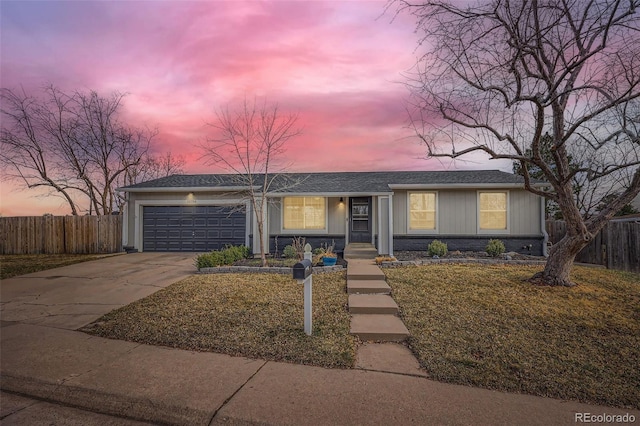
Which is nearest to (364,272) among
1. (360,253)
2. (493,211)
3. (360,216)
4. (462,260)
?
(360,253)

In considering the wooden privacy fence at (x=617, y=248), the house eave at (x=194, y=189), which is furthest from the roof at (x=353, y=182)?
the wooden privacy fence at (x=617, y=248)

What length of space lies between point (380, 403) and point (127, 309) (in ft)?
16.7

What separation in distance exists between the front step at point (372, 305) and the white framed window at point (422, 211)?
7.08m

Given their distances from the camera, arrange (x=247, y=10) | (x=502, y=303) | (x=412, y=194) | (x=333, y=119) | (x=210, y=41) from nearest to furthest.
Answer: (x=502, y=303) < (x=247, y=10) < (x=210, y=41) < (x=333, y=119) < (x=412, y=194)

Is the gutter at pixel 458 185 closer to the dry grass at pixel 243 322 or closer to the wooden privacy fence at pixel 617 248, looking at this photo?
the wooden privacy fence at pixel 617 248

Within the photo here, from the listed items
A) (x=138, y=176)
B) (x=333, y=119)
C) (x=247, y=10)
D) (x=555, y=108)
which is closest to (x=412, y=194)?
(x=333, y=119)

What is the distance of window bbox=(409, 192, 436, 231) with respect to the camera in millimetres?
12945

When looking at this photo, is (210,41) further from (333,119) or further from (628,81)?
(628,81)

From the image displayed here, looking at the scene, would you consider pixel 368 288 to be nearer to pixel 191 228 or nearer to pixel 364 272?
pixel 364 272

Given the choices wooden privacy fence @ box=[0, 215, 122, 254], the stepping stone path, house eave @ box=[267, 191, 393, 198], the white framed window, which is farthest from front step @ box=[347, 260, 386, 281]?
wooden privacy fence @ box=[0, 215, 122, 254]

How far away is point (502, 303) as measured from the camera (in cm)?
599

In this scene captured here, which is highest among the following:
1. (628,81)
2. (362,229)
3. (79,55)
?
(79,55)

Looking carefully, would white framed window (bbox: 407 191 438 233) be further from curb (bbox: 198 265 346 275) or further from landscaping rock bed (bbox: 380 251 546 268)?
curb (bbox: 198 265 346 275)

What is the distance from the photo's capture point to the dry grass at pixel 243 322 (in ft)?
13.8
